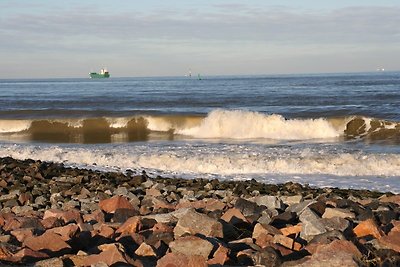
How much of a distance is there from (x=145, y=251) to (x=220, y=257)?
1.96 feet

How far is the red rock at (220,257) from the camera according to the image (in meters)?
4.36

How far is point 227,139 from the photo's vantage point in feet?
66.8

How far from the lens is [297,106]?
108ft

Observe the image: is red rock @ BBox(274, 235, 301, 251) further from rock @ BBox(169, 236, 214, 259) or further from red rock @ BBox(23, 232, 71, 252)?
red rock @ BBox(23, 232, 71, 252)

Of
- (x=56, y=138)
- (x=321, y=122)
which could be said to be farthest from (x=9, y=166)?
(x=321, y=122)

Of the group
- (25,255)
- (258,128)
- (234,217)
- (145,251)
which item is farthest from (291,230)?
(258,128)

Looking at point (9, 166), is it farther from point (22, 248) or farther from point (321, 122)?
point (321, 122)

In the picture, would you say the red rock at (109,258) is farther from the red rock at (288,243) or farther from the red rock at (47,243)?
the red rock at (288,243)

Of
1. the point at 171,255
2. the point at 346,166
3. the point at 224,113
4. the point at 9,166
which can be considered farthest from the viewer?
the point at 224,113

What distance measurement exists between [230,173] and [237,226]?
645 centimetres

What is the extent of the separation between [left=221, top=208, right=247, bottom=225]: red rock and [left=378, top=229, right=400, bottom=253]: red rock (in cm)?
135

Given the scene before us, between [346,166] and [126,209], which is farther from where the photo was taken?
[346,166]

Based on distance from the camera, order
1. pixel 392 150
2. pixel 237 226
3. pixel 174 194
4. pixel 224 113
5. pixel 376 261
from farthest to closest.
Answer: pixel 224 113, pixel 392 150, pixel 174 194, pixel 237 226, pixel 376 261

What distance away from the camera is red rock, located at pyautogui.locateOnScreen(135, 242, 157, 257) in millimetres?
4551
